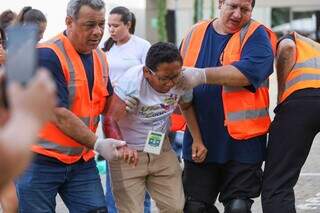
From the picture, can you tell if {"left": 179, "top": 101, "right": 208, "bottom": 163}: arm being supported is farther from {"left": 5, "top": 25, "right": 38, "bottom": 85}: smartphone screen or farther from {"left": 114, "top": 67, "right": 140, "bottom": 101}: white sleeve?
{"left": 5, "top": 25, "right": 38, "bottom": 85}: smartphone screen

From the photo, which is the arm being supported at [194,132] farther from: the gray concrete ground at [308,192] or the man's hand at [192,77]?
the gray concrete ground at [308,192]

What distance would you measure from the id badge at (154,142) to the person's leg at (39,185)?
0.59 metres

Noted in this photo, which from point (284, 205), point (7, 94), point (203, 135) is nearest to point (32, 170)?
point (203, 135)

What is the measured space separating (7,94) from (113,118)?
285 centimetres

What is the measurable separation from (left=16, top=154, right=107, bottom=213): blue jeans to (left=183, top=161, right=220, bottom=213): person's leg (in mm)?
705

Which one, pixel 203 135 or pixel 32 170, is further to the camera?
pixel 203 135

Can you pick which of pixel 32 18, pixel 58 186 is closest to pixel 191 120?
pixel 58 186

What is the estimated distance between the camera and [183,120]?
5371 mm

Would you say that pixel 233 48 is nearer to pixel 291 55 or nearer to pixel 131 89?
pixel 291 55

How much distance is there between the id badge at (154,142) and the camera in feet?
16.6

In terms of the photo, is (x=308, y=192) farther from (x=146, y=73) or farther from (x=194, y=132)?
(x=146, y=73)

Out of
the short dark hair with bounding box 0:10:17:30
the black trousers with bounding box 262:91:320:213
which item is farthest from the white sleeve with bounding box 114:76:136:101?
the short dark hair with bounding box 0:10:17:30

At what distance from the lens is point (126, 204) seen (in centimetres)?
515

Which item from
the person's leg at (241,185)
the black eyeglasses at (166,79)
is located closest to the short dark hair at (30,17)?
the black eyeglasses at (166,79)
